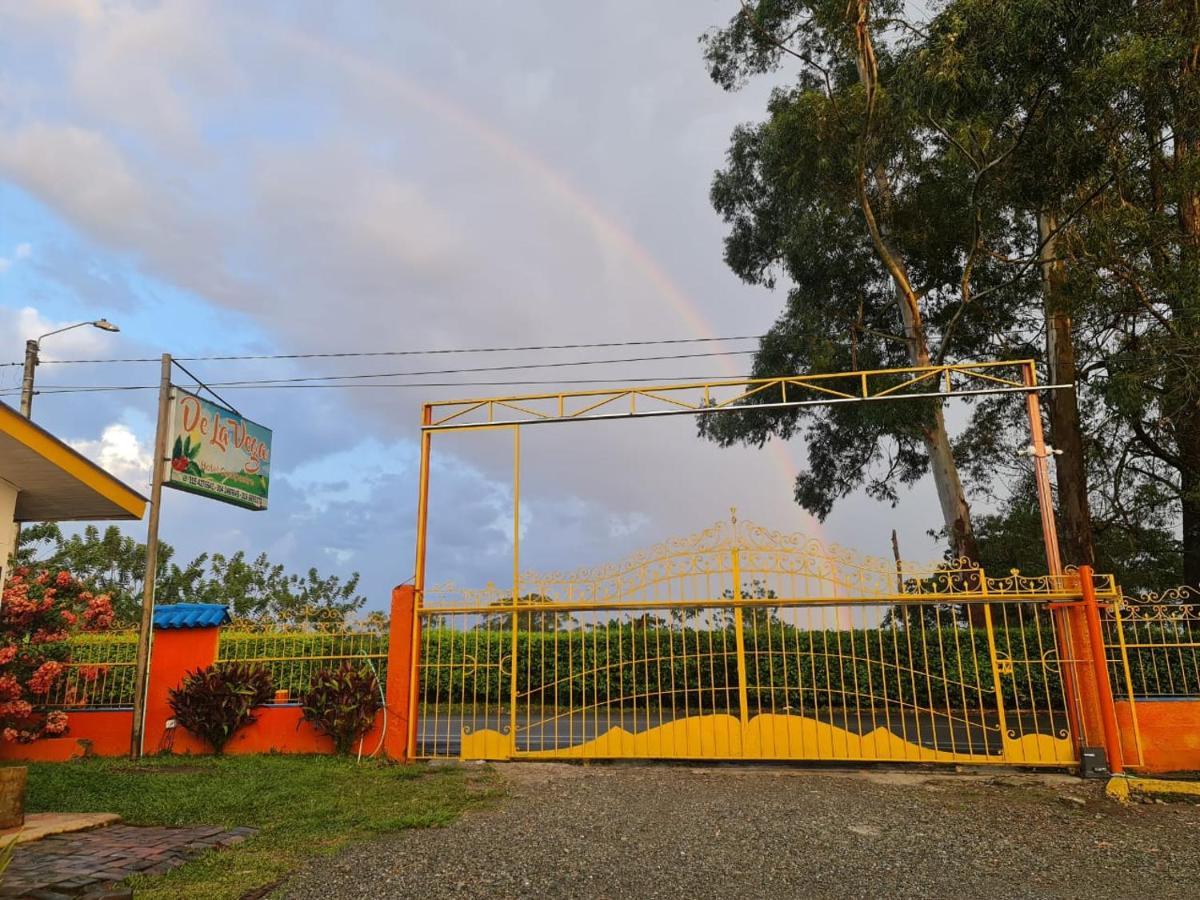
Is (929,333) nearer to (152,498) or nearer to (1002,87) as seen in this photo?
(1002,87)

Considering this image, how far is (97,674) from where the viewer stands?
10398mm

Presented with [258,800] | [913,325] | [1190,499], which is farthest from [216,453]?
[1190,499]

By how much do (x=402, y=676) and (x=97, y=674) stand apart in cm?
449

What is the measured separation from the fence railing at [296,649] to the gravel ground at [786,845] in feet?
8.64

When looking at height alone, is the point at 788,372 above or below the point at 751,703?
above

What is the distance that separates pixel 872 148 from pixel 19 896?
15237mm

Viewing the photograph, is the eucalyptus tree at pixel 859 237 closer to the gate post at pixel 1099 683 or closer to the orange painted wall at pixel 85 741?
the gate post at pixel 1099 683

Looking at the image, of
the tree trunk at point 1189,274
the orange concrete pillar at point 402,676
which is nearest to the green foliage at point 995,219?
the tree trunk at point 1189,274

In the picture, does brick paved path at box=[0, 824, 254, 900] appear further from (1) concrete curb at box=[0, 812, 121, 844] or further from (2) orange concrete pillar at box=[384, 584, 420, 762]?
(2) orange concrete pillar at box=[384, 584, 420, 762]

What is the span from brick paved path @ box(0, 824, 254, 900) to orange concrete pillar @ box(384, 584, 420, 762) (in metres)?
3.13

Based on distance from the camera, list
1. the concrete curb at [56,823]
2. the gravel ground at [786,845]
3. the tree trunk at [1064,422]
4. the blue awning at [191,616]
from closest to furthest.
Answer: the gravel ground at [786,845]
the concrete curb at [56,823]
the blue awning at [191,616]
the tree trunk at [1064,422]

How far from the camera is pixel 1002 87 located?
35.8ft

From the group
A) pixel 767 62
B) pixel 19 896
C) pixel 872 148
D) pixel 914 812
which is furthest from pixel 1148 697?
pixel 767 62

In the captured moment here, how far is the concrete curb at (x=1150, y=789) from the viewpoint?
7012mm
